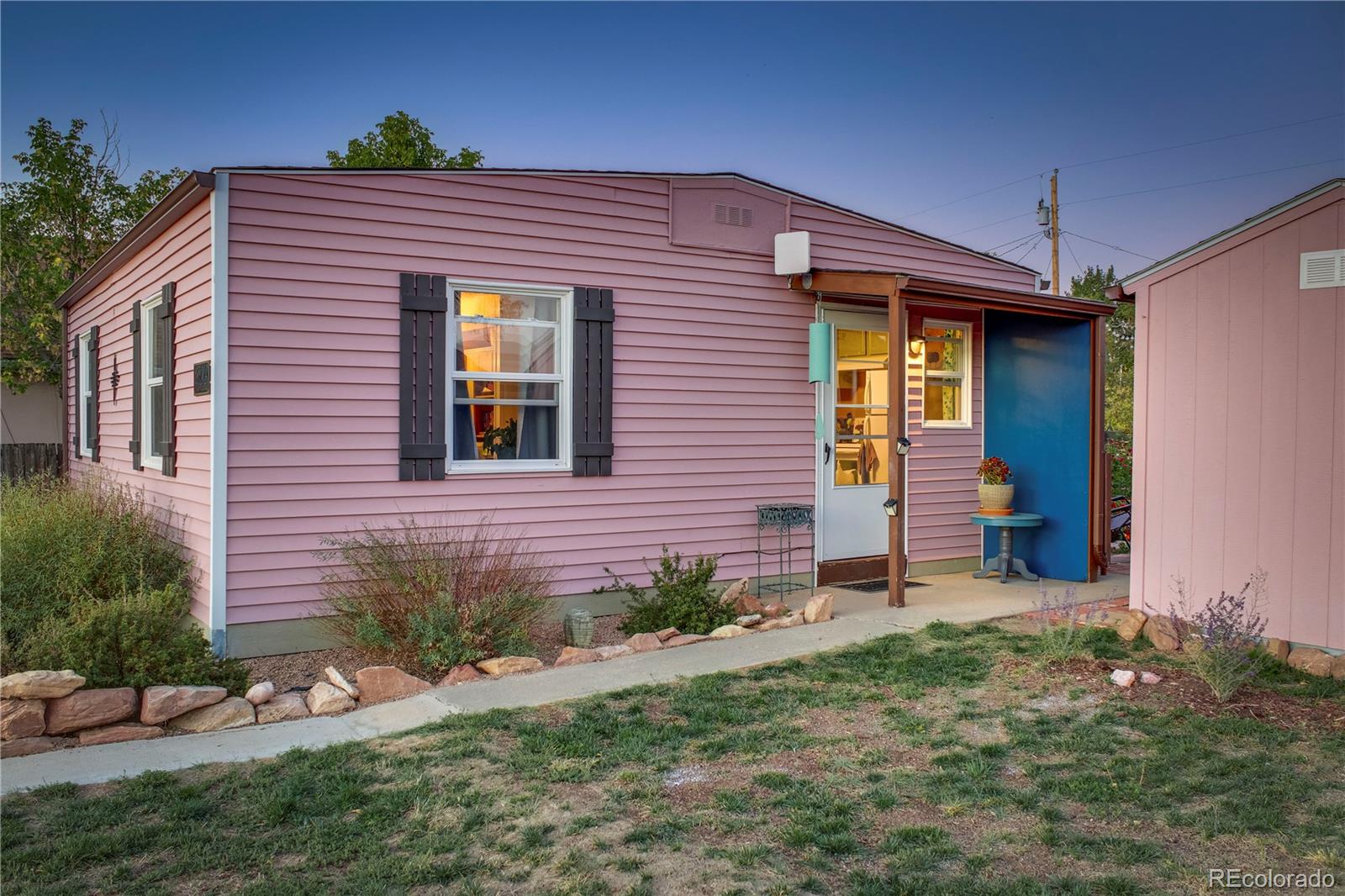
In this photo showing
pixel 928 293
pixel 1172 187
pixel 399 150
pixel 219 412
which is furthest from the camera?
pixel 399 150

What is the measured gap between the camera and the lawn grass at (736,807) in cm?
294

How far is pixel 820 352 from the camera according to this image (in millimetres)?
7793

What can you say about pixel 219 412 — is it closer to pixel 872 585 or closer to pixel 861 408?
pixel 861 408

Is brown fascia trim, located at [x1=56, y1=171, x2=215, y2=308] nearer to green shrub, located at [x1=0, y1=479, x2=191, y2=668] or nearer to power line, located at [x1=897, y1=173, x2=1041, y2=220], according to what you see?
green shrub, located at [x1=0, y1=479, x2=191, y2=668]

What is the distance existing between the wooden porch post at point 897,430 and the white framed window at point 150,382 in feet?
19.3

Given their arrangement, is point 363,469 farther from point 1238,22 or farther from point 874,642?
point 1238,22

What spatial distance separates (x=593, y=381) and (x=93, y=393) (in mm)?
6690

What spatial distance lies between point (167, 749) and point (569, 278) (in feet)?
13.6

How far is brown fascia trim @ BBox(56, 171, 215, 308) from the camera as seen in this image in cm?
593

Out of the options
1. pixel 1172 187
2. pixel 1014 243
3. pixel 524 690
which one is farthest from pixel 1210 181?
pixel 1014 243

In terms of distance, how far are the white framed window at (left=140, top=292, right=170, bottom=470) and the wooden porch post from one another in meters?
5.87

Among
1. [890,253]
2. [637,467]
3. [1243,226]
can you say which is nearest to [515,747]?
[637,467]

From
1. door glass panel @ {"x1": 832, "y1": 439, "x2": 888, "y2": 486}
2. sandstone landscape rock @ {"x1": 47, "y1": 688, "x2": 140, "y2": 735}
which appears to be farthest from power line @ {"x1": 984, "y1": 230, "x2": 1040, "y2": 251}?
sandstone landscape rock @ {"x1": 47, "y1": 688, "x2": 140, "y2": 735}

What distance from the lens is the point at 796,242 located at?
25.8 ft
